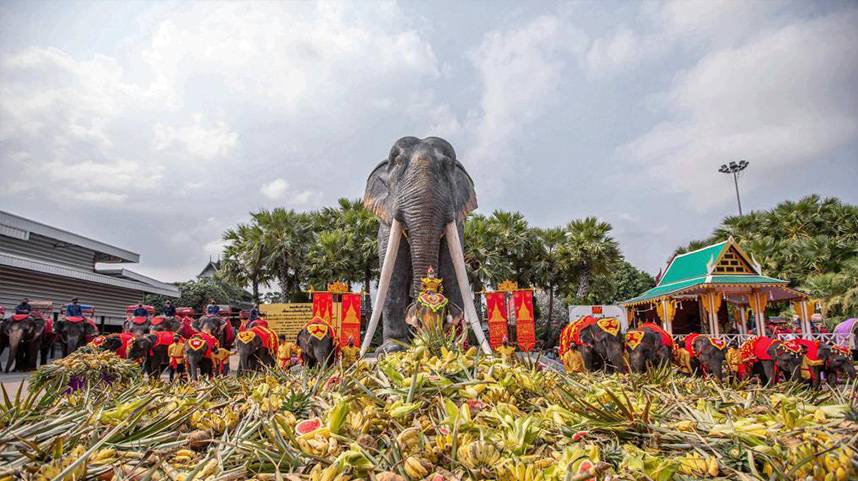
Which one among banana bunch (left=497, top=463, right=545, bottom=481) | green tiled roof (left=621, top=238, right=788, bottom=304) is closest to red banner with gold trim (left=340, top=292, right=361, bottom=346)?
green tiled roof (left=621, top=238, right=788, bottom=304)

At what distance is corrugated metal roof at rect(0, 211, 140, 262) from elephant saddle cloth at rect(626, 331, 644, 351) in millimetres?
19277

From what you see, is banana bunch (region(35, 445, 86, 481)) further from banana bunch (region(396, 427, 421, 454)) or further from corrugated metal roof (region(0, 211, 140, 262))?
corrugated metal roof (region(0, 211, 140, 262))

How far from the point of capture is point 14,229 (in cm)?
1606

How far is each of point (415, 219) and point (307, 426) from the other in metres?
5.54

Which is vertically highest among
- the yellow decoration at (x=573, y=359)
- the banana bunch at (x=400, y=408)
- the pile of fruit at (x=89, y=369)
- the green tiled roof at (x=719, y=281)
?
the green tiled roof at (x=719, y=281)

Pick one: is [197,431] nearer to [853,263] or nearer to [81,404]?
[81,404]

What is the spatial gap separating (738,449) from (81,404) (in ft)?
7.37

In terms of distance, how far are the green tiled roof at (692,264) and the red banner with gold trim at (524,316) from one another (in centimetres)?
688

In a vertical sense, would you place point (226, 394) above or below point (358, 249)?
below

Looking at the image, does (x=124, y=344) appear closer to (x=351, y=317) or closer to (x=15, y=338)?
(x=15, y=338)

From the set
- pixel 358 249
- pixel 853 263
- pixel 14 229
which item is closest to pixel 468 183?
pixel 358 249

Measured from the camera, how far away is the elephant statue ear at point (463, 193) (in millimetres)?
7959

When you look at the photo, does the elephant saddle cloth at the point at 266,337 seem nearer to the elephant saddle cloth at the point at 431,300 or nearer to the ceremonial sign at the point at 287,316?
the elephant saddle cloth at the point at 431,300

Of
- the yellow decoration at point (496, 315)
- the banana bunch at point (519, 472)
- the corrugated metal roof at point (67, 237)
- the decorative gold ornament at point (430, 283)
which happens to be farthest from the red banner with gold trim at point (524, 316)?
the corrugated metal roof at point (67, 237)
